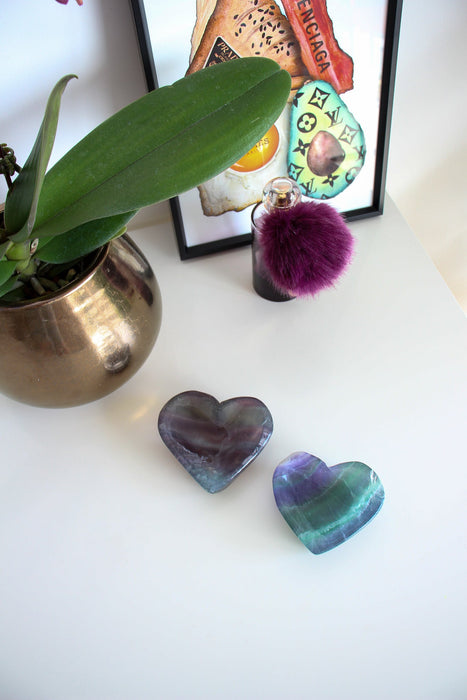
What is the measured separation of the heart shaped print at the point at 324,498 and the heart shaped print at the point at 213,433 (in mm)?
38

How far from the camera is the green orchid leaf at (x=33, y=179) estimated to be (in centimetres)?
40

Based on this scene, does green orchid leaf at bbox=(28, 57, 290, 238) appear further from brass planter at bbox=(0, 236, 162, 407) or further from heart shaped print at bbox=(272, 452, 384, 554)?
heart shaped print at bbox=(272, 452, 384, 554)

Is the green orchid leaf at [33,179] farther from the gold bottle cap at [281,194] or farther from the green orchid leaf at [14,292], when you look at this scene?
the gold bottle cap at [281,194]

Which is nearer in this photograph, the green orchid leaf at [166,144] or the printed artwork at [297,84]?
the green orchid leaf at [166,144]

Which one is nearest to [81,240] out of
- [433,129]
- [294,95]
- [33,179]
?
[33,179]

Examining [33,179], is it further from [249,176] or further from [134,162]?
[249,176]

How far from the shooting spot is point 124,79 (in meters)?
0.66

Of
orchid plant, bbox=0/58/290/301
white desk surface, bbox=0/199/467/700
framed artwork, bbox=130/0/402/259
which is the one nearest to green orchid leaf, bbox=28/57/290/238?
orchid plant, bbox=0/58/290/301

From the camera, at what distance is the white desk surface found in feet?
1.53

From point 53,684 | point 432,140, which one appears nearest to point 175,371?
point 53,684

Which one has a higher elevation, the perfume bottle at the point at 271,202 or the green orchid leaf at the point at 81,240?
the green orchid leaf at the point at 81,240

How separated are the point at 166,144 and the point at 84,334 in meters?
0.17

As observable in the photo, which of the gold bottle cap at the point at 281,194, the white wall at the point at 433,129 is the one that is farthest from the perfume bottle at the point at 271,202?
the white wall at the point at 433,129

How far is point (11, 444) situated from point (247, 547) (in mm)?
260
